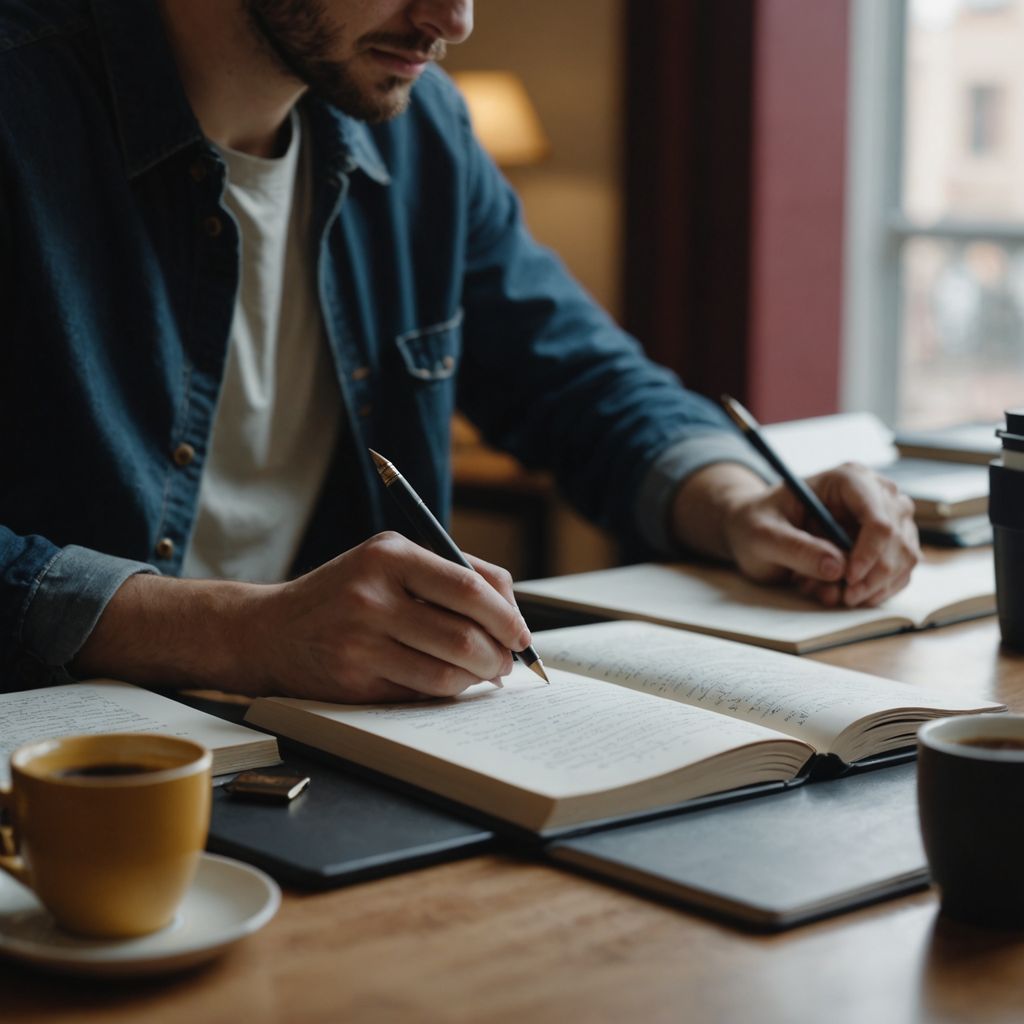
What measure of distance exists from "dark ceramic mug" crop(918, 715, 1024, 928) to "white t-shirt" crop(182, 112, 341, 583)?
0.97 m

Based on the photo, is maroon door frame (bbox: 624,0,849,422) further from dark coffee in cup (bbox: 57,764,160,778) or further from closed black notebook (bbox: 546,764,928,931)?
dark coffee in cup (bbox: 57,764,160,778)

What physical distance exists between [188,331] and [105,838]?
35.8 inches

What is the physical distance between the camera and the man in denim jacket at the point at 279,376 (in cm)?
114

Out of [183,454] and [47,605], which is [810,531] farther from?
[47,605]

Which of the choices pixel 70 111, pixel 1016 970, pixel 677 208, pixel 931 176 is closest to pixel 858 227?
pixel 931 176

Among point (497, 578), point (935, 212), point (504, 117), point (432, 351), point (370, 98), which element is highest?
point (504, 117)

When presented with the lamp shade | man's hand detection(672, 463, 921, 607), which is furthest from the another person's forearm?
the lamp shade

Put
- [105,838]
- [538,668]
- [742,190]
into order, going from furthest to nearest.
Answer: [742,190]
[538,668]
[105,838]

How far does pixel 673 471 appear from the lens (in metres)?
1.71

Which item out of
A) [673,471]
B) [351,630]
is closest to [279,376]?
[673,471]

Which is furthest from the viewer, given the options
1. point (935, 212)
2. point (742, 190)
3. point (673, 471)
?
point (935, 212)

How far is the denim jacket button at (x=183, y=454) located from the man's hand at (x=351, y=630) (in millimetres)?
388

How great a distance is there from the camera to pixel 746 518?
1530 millimetres

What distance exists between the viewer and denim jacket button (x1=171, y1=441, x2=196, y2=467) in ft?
4.97
